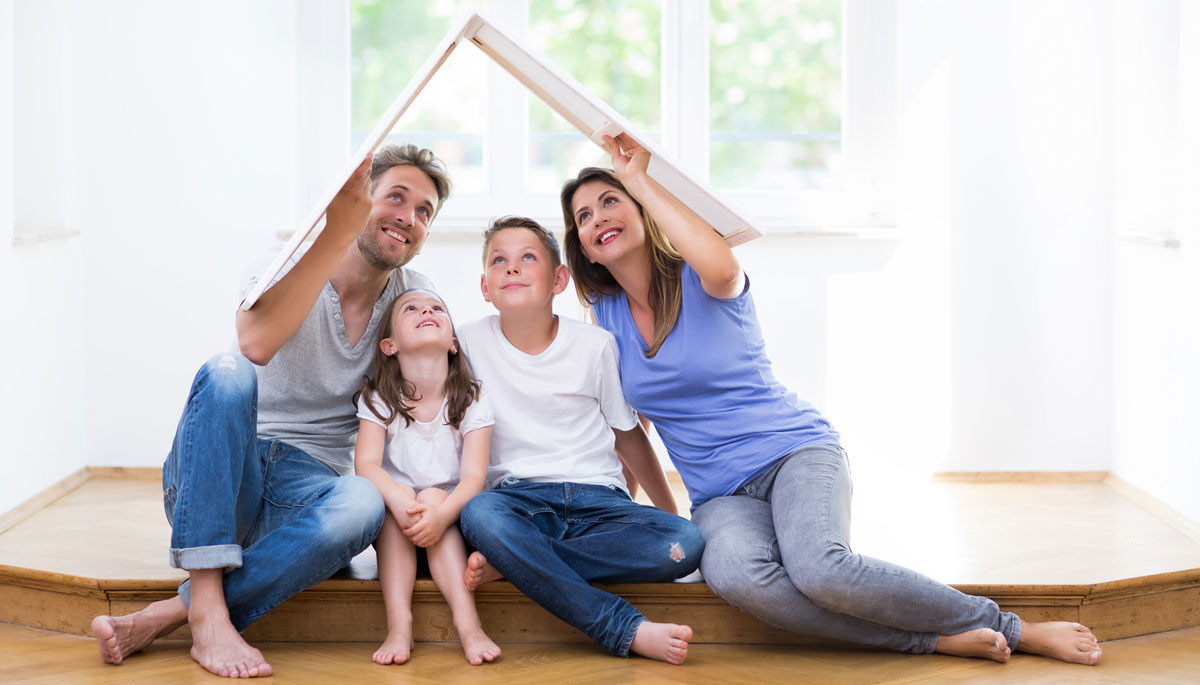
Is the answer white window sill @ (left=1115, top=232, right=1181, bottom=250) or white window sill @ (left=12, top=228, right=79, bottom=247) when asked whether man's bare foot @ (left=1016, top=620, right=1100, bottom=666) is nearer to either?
white window sill @ (left=1115, top=232, right=1181, bottom=250)

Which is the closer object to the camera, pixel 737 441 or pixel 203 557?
pixel 203 557

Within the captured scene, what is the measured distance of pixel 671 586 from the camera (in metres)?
2.40

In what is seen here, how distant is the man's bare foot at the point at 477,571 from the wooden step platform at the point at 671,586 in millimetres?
74

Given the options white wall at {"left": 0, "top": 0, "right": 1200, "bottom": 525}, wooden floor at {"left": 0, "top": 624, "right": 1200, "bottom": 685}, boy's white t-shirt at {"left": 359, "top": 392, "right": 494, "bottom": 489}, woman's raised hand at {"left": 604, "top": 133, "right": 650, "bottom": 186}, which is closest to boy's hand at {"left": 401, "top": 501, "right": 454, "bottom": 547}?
boy's white t-shirt at {"left": 359, "top": 392, "right": 494, "bottom": 489}

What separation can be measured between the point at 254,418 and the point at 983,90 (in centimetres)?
262

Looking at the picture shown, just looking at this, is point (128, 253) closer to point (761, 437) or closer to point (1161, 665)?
point (761, 437)

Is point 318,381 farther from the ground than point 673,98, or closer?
closer

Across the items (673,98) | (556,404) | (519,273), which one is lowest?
(556,404)

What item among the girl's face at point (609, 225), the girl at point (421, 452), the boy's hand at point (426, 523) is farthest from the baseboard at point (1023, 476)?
the boy's hand at point (426, 523)

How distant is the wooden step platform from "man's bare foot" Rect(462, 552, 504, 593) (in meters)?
0.07

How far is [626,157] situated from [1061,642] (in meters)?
1.33

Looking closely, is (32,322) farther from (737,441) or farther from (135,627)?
(737,441)

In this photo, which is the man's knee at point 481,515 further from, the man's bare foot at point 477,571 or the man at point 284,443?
the man at point 284,443

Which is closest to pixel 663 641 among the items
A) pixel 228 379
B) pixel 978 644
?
pixel 978 644
